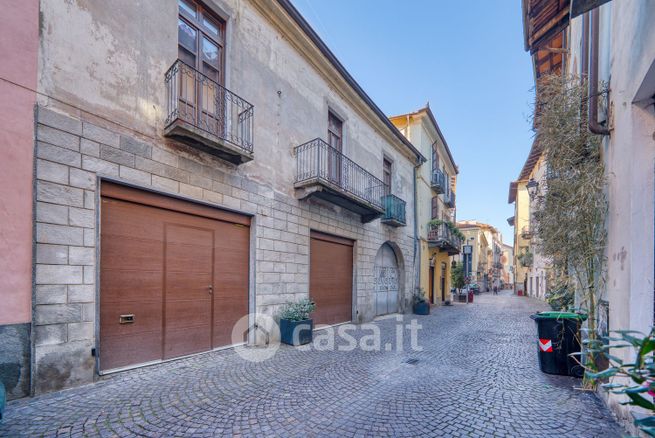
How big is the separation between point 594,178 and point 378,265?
26.9 ft

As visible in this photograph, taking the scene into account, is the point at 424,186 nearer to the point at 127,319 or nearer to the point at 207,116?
the point at 207,116

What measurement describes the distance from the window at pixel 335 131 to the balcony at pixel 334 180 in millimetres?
474

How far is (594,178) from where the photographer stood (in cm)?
393

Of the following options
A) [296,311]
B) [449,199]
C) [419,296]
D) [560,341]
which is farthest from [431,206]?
[560,341]

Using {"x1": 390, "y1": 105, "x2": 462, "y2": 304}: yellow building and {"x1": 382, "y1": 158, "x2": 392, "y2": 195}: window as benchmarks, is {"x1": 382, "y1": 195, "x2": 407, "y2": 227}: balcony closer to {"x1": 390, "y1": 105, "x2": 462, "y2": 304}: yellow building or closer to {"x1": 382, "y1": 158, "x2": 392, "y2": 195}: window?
{"x1": 382, "y1": 158, "x2": 392, "y2": 195}: window

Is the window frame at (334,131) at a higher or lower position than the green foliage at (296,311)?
higher

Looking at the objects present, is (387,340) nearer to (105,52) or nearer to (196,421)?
(196,421)

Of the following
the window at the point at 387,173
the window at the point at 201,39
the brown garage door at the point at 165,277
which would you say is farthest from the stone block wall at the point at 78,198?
the window at the point at 387,173

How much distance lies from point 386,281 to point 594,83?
928 cm

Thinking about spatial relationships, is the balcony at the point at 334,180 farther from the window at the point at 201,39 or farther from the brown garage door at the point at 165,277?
the window at the point at 201,39

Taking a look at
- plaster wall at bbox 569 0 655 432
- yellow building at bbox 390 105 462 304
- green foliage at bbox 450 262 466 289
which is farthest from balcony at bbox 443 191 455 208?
plaster wall at bbox 569 0 655 432

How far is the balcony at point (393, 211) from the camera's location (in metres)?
11.4

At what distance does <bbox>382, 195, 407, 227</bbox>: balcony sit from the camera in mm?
11416

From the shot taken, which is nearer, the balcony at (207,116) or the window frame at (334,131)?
the balcony at (207,116)
